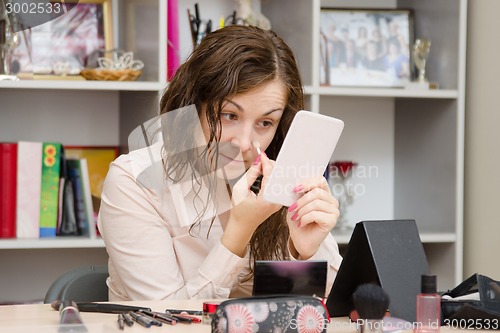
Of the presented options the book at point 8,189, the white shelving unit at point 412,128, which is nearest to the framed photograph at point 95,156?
the book at point 8,189

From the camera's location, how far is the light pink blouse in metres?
1.54

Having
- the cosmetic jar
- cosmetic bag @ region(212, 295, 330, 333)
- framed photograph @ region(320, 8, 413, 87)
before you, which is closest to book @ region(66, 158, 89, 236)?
framed photograph @ region(320, 8, 413, 87)

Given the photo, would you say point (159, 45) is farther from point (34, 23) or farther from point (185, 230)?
point (185, 230)

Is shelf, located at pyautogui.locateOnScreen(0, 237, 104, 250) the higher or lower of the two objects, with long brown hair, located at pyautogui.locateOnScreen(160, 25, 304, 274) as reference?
lower

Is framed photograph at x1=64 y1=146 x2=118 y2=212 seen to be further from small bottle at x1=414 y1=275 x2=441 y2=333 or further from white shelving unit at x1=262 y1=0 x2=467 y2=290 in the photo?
small bottle at x1=414 y1=275 x2=441 y2=333

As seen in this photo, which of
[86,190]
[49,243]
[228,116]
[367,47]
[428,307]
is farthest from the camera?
[367,47]

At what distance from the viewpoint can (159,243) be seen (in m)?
1.61

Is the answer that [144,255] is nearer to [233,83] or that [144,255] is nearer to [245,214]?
[245,214]

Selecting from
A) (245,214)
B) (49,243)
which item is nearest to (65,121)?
(49,243)

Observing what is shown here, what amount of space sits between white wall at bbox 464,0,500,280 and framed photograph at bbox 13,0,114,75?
45.9 inches

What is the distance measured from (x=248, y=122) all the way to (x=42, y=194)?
100 centimetres

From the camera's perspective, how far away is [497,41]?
2480 mm

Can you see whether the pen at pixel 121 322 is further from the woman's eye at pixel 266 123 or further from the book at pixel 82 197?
the book at pixel 82 197

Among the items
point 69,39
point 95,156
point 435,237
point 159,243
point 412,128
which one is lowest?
point 435,237
